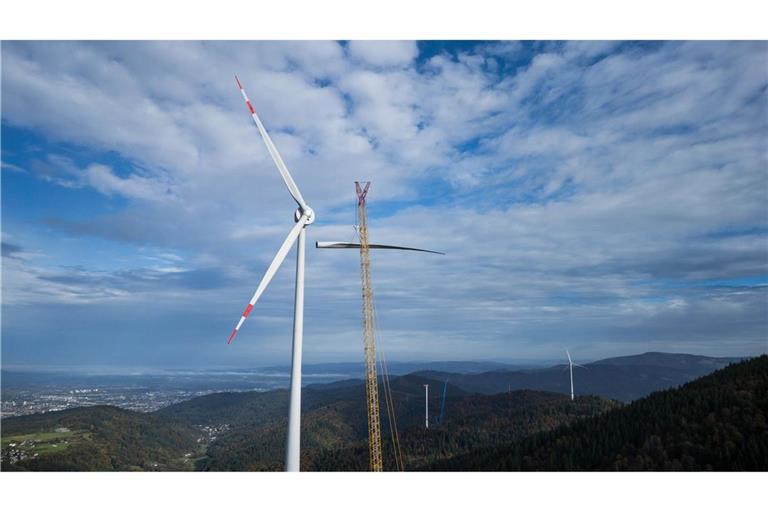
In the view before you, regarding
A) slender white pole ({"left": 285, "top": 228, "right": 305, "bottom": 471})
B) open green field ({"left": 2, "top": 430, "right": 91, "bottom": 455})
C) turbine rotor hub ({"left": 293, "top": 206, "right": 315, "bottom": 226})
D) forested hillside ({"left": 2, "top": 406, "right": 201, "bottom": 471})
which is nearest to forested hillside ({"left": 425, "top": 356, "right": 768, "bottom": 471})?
slender white pole ({"left": 285, "top": 228, "right": 305, "bottom": 471})

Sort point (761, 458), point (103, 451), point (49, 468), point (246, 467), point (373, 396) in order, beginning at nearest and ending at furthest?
1. point (761, 458)
2. point (373, 396)
3. point (49, 468)
4. point (103, 451)
5. point (246, 467)

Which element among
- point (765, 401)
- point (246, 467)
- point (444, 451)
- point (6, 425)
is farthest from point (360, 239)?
point (6, 425)

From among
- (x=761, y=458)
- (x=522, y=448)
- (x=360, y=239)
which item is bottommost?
(x=522, y=448)

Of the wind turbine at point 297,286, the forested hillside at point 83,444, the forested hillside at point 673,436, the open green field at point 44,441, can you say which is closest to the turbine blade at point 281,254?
the wind turbine at point 297,286

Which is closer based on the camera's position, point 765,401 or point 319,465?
point 765,401

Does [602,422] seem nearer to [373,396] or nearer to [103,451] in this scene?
[373,396]

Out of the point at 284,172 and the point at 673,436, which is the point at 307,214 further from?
the point at 673,436

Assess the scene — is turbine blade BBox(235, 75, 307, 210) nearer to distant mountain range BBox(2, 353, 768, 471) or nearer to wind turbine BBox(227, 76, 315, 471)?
wind turbine BBox(227, 76, 315, 471)

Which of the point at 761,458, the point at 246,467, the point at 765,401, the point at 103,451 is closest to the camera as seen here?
Answer: the point at 761,458
